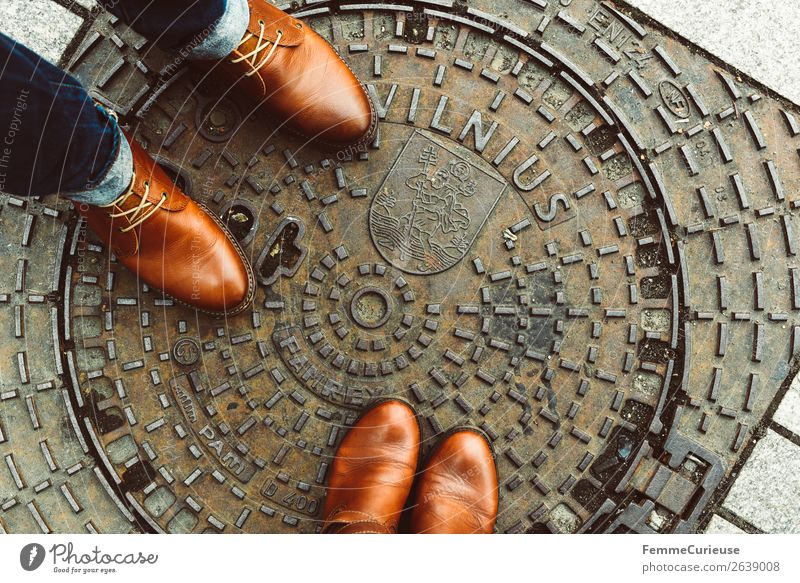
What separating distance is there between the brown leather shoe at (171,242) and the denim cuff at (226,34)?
0.61 m

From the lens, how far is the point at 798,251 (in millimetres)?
3137

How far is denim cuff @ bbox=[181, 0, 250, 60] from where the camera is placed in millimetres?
2641

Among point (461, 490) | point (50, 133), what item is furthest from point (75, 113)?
point (461, 490)

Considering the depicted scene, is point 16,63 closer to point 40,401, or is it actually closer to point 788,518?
point 40,401

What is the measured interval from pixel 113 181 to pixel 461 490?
2430 mm

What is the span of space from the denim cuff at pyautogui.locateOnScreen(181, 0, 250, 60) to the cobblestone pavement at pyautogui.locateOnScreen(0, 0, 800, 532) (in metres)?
0.41

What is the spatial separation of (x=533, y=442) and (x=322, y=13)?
2813 mm

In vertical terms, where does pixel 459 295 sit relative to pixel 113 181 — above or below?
below

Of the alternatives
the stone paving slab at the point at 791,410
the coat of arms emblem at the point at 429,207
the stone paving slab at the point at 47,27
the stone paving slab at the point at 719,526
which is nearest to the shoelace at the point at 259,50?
the coat of arms emblem at the point at 429,207

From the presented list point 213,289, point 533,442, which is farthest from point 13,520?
point 533,442

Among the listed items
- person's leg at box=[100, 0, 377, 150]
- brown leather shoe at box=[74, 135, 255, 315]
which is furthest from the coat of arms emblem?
brown leather shoe at box=[74, 135, 255, 315]

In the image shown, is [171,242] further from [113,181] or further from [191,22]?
[191,22]

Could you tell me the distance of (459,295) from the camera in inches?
124
